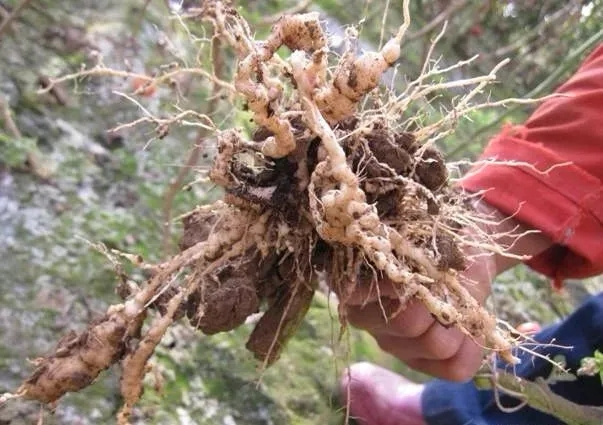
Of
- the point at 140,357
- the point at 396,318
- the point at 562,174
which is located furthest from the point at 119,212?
the point at 562,174

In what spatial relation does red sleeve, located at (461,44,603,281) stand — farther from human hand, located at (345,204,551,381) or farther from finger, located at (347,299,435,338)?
finger, located at (347,299,435,338)

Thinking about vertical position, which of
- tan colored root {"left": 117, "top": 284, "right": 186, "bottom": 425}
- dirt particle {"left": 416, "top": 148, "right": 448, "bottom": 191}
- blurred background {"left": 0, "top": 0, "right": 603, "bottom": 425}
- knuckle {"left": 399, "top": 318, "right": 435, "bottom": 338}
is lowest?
blurred background {"left": 0, "top": 0, "right": 603, "bottom": 425}

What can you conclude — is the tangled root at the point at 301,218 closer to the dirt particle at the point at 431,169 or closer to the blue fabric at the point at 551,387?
the dirt particle at the point at 431,169

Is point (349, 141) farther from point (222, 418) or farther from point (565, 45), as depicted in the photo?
point (565, 45)

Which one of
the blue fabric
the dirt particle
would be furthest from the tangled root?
the blue fabric

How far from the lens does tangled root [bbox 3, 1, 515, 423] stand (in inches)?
28.2

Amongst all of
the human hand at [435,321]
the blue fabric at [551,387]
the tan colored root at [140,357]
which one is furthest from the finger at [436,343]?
the tan colored root at [140,357]

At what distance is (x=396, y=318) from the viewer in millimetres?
840

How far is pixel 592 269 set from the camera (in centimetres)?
99

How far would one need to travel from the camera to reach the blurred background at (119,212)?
1065 mm

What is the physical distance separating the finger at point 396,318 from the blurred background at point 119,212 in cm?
5

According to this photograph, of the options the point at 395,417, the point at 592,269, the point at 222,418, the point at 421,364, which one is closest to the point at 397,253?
the point at 421,364

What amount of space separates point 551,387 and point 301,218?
0.59 metres

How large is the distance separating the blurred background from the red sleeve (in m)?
0.16
